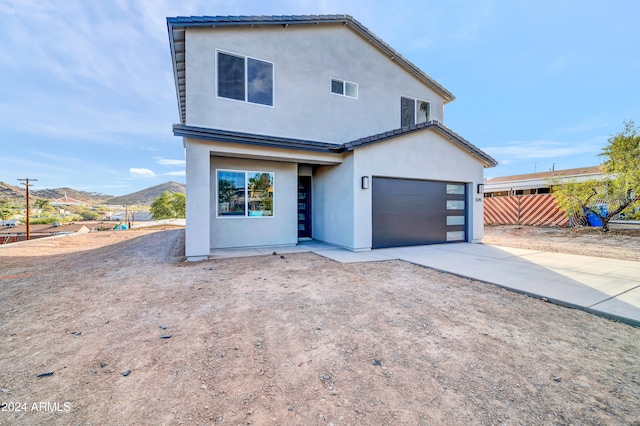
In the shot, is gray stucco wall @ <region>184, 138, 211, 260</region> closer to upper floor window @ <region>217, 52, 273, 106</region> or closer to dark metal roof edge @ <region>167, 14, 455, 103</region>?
upper floor window @ <region>217, 52, 273, 106</region>

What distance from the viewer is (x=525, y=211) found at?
1538 centimetres

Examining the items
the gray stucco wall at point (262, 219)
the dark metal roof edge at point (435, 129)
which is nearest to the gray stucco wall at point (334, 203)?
the dark metal roof edge at point (435, 129)

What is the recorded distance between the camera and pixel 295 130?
27.8 ft

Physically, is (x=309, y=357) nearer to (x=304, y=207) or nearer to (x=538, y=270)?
(x=538, y=270)

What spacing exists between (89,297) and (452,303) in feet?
18.6

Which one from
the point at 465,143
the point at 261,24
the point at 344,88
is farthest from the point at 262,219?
the point at 465,143

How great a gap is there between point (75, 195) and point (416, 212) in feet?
363

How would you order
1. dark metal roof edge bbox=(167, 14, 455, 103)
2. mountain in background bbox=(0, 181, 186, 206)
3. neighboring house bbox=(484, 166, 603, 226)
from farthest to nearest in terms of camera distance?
1. mountain in background bbox=(0, 181, 186, 206)
2. neighboring house bbox=(484, 166, 603, 226)
3. dark metal roof edge bbox=(167, 14, 455, 103)

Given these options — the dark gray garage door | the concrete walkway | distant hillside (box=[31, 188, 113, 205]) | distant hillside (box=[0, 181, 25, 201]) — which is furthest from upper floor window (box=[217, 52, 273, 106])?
distant hillside (box=[31, 188, 113, 205])

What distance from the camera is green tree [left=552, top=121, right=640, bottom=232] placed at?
11.0 m

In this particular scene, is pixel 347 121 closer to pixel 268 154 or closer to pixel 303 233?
pixel 268 154

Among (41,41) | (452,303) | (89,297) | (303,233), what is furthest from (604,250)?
(41,41)

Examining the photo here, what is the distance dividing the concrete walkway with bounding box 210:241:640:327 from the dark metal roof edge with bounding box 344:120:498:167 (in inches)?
132

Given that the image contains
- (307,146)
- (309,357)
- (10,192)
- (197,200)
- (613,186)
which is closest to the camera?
(309,357)
